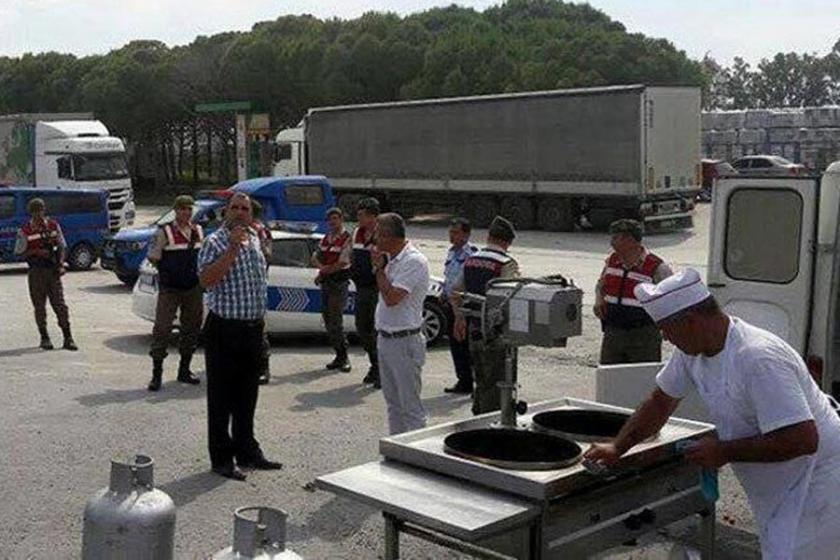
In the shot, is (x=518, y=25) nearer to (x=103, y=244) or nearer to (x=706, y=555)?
(x=103, y=244)

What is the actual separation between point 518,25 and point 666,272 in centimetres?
5213

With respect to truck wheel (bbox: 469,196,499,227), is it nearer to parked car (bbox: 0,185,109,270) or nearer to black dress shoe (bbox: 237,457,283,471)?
parked car (bbox: 0,185,109,270)

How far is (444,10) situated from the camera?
64.7 metres

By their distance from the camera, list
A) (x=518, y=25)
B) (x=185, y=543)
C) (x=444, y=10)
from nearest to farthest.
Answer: (x=185, y=543)
(x=518, y=25)
(x=444, y=10)

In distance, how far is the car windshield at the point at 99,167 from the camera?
30.4 meters

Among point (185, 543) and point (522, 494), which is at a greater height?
point (522, 494)

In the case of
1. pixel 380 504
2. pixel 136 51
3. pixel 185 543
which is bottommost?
pixel 185 543

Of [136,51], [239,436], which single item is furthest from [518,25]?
[239,436]

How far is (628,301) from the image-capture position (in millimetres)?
8320

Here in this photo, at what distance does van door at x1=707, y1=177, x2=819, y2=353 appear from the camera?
6961mm

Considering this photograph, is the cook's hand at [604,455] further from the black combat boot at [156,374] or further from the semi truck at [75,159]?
the semi truck at [75,159]

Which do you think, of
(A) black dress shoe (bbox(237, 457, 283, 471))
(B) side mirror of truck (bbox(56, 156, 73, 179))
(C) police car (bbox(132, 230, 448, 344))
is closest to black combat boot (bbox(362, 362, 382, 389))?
(C) police car (bbox(132, 230, 448, 344))

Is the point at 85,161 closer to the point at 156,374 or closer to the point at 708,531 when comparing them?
the point at 156,374

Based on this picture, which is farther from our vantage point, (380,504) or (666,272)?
(666,272)
